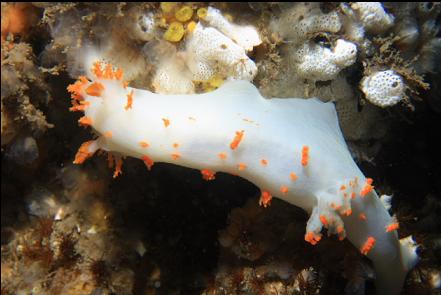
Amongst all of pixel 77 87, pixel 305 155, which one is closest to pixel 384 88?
pixel 305 155

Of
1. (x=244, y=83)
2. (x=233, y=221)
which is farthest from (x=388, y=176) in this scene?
(x=244, y=83)

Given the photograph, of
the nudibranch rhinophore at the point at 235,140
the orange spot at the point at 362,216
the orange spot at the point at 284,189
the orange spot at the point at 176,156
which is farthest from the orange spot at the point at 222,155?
the orange spot at the point at 362,216

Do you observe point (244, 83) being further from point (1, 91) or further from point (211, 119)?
point (1, 91)

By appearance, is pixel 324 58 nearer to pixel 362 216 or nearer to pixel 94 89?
pixel 362 216

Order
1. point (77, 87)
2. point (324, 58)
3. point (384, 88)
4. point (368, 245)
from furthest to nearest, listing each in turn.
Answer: point (384, 88) < point (324, 58) < point (368, 245) < point (77, 87)

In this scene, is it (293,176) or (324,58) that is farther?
(324,58)

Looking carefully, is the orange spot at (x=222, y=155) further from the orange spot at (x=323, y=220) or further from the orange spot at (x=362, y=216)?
the orange spot at (x=362, y=216)

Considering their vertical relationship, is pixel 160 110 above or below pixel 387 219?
above

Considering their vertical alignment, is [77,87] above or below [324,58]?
below

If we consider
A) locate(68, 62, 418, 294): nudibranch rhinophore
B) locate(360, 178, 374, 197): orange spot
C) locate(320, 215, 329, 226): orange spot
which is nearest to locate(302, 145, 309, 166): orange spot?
locate(68, 62, 418, 294): nudibranch rhinophore
